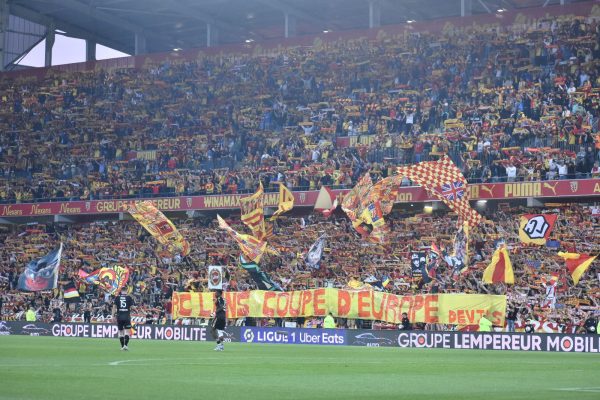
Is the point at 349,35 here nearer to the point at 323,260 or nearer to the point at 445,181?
the point at 323,260

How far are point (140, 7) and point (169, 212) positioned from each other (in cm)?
2014

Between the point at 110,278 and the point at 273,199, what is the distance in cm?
1021

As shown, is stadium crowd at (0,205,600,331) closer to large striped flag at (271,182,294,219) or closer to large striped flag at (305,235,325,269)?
large striped flag at (305,235,325,269)

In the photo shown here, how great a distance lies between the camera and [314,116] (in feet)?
194

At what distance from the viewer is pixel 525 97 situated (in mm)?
51344

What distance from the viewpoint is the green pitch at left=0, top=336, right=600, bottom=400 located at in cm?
1691

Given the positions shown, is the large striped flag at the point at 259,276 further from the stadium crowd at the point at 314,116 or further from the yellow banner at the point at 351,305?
the stadium crowd at the point at 314,116

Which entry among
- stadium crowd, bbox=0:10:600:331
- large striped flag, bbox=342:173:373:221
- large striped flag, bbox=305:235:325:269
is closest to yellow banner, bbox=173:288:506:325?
stadium crowd, bbox=0:10:600:331

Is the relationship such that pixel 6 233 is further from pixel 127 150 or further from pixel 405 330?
pixel 405 330

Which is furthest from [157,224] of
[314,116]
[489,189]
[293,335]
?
[489,189]

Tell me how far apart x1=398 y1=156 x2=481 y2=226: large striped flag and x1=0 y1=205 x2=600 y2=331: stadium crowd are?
199 centimetres

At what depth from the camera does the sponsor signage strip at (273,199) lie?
4662 cm

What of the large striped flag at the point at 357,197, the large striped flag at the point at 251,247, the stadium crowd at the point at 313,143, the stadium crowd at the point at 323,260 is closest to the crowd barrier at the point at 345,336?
the stadium crowd at the point at 313,143

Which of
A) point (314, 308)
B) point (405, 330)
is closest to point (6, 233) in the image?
point (314, 308)
